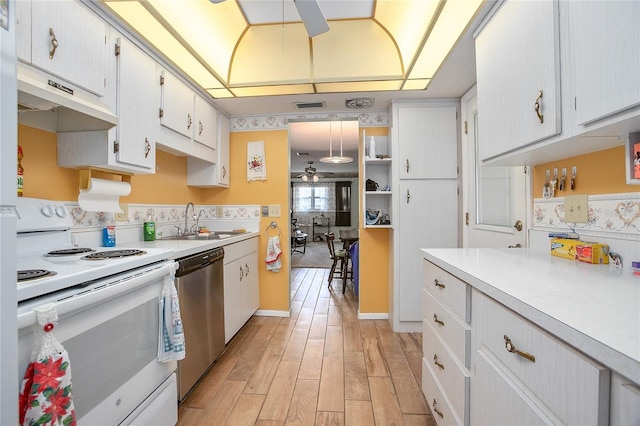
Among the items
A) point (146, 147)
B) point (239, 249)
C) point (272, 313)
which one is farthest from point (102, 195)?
point (272, 313)

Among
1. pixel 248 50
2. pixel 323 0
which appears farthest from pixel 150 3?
pixel 323 0

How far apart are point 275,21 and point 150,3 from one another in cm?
92

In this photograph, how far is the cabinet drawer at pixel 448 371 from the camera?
1.03 metres

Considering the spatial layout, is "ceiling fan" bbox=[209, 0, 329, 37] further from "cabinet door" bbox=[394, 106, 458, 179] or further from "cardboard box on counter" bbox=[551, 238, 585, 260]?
"cardboard box on counter" bbox=[551, 238, 585, 260]

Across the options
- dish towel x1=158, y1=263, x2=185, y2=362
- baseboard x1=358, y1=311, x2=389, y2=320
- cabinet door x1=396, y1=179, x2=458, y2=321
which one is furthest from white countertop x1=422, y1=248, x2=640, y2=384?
baseboard x1=358, y1=311, x2=389, y2=320

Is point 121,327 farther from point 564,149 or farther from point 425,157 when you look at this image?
point 425,157

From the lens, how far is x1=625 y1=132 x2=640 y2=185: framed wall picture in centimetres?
91

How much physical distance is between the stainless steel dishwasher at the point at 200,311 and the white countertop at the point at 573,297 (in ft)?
4.75

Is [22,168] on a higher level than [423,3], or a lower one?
lower

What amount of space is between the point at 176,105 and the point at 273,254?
1.66 metres

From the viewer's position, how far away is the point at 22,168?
1.29m

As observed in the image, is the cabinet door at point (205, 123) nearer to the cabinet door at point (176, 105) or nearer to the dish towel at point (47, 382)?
the cabinet door at point (176, 105)

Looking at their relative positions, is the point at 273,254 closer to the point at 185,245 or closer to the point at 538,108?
the point at 185,245

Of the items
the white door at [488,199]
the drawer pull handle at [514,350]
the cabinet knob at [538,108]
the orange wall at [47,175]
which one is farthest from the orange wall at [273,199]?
the drawer pull handle at [514,350]
